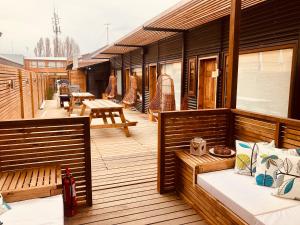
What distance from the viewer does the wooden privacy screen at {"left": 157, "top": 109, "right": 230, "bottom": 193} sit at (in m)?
3.10

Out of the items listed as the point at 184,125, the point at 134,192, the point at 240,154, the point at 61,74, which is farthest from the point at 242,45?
the point at 61,74

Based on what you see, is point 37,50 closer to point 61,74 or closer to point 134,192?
point 61,74

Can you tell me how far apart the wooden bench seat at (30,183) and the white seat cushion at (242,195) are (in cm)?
146

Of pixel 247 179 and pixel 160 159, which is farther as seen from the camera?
pixel 160 159

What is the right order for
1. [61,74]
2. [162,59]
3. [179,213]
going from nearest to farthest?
[179,213] < [162,59] < [61,74]

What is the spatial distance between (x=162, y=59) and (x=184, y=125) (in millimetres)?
5891

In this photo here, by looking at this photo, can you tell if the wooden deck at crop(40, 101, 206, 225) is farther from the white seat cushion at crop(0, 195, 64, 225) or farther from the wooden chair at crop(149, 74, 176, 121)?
the wooden chair at crop(149, 74, 176, 121)

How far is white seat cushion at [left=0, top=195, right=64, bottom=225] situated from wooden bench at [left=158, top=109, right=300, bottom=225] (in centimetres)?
141

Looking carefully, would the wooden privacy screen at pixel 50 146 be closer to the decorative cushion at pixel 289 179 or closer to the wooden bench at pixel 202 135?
the wooden bench at pixel 202 135

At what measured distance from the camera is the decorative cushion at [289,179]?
2.10 meters

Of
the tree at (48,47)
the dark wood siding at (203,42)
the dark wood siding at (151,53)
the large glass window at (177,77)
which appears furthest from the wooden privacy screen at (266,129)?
the tree at (48,47)

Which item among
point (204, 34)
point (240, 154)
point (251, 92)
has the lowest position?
point (240, 154)

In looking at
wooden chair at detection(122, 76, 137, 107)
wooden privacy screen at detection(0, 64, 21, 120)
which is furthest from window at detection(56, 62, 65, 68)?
wooden privacy screen at detection(0, 64, 21, 120)

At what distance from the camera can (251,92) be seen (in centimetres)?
476
